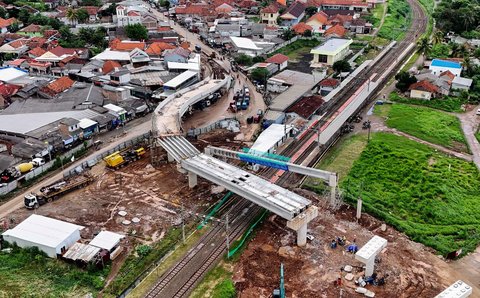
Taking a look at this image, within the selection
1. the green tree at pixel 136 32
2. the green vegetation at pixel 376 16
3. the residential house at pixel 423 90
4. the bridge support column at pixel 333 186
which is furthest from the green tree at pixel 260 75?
the green vegetation at pixel 376 16

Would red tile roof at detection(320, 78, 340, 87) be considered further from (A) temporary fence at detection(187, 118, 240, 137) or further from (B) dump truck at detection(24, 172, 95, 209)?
(B) dump truck at detection(24, 172, 95, 209)

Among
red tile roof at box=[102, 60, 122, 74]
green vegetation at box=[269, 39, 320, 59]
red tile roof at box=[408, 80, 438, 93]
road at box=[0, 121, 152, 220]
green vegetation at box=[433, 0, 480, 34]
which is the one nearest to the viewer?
road at box=[0, 121, 152, 220]

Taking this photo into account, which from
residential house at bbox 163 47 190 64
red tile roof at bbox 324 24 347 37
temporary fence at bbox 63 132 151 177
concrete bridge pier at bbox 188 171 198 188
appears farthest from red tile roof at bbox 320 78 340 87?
concrete bridge pier at bbox 188 171 198 188

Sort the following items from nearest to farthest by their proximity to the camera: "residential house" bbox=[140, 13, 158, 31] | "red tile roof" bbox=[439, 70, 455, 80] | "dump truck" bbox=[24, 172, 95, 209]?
"dump truck" bbox=[24, 172, 95, 209]
"red tile roof" bbox=[439, 70, 455, 80]
"residential house" bbox=[140, 13, 158, 31]

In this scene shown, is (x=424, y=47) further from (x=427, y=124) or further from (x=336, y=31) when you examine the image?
(x=427, y=124)

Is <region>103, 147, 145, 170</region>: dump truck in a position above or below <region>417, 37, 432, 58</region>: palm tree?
below

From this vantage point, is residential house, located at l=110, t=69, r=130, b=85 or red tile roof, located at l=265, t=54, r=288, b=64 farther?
red tile roof, located at l=265, t=54, r=288, b=64

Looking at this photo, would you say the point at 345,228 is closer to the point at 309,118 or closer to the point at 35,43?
the point at 309,118

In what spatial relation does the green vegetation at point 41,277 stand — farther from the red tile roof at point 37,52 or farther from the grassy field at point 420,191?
the red tile roof at point 37,52
